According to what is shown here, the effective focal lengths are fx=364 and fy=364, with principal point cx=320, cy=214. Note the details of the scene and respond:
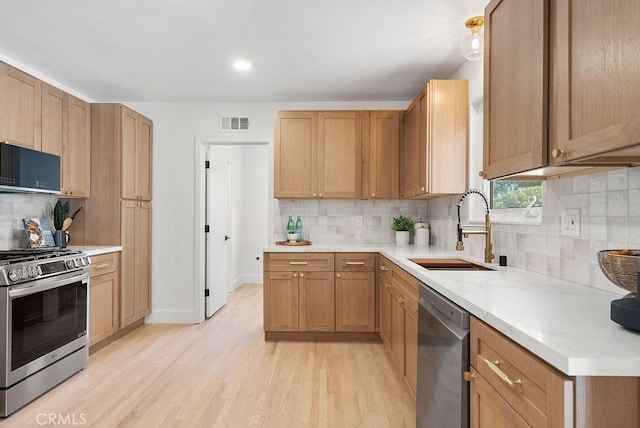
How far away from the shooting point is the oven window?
2.25m

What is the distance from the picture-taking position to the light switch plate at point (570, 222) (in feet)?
5.40

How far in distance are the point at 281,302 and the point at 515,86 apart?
2645 mm

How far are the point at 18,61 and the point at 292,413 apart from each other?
3512 millimetres

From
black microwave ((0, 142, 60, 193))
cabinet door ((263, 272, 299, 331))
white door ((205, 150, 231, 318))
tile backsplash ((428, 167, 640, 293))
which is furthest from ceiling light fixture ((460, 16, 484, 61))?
black microwave ((0, 142, 60, 193))

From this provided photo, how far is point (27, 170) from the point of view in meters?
2.62

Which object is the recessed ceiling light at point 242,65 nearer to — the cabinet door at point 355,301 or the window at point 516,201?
the cabinet door at point 355,301

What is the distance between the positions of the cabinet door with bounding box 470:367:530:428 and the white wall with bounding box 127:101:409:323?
3053 mm

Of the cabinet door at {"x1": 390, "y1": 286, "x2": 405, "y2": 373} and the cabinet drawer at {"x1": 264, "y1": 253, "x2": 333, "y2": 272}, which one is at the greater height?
the cabinet drawer at {"x1": 264, "y1": 253, "x2": 333, "y2": 272}

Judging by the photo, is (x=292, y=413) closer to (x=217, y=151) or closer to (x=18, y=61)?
(x=217, y=151)

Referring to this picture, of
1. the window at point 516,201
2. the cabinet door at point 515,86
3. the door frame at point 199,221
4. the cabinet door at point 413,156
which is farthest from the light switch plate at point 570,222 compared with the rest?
the door frame at point 199,221

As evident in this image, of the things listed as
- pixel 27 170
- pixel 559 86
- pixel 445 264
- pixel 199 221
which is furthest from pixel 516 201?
pixel 27 170

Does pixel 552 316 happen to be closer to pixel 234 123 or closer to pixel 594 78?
pixel 594 78

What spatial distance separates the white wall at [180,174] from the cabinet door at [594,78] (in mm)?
2944

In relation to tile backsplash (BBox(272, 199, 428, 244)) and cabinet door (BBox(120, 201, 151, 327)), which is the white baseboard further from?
tile backsplash (BBox(272, 199, 428, 244))
